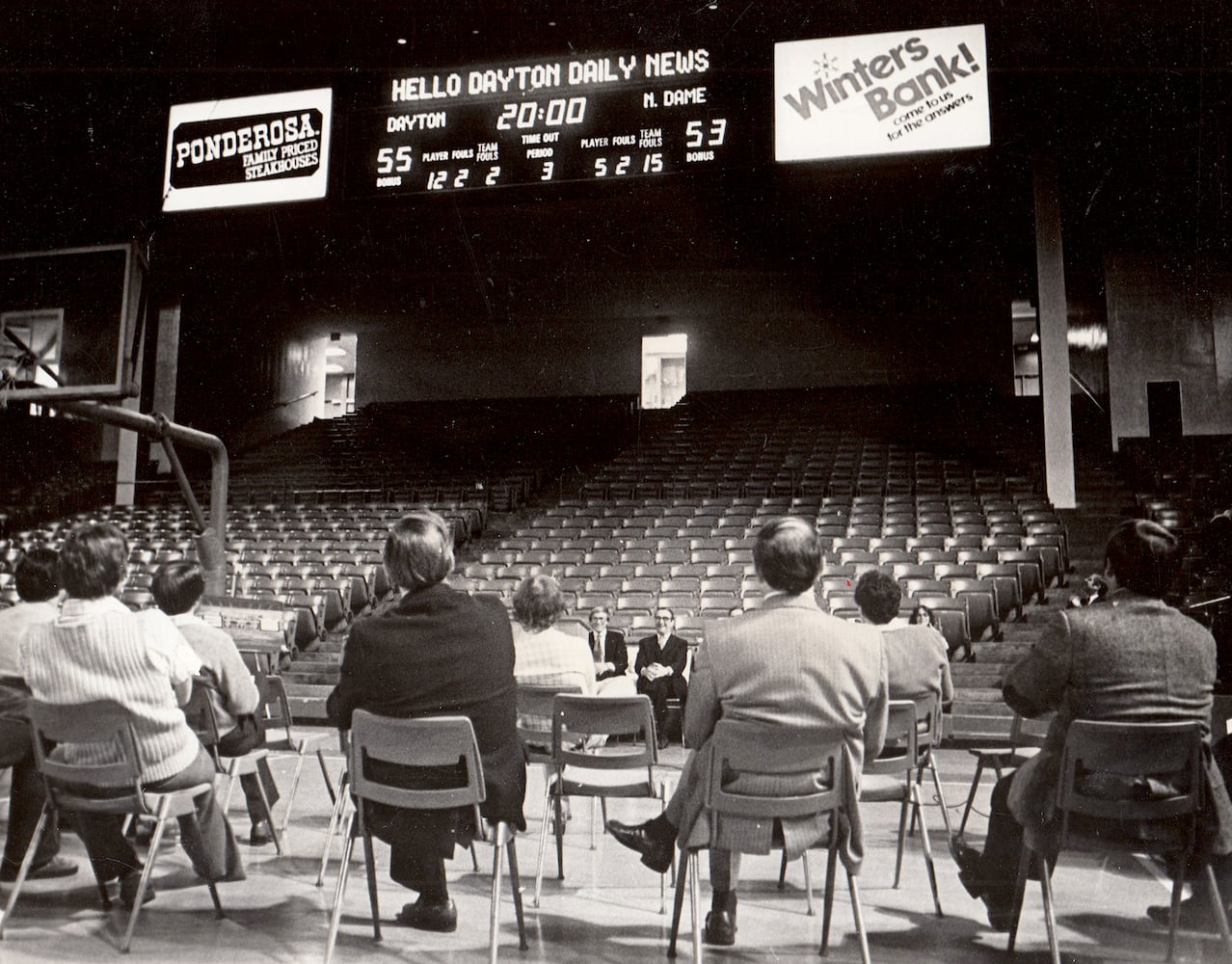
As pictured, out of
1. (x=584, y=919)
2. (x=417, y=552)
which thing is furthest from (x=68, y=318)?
(x=584, y=919)

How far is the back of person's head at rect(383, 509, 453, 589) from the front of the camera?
2777 millimetres

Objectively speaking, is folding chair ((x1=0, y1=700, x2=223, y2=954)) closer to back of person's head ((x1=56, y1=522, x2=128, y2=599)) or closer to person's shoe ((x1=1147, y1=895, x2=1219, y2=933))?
back of person's head ((x1=56, y1=522, x2=128, y2=599))

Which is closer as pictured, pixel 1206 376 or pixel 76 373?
pixel 76 373

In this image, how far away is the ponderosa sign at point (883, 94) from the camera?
9758 millimetres

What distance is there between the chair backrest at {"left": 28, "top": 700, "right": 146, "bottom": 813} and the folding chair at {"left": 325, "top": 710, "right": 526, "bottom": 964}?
0.65 m

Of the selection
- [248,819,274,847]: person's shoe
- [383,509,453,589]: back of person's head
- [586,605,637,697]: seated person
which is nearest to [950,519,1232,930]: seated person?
[383,509,453,589]: back of person's head

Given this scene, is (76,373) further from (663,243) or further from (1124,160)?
(1124,160)

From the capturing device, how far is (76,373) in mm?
8266

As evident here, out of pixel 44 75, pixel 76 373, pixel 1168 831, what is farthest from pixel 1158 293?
pixel 44 75

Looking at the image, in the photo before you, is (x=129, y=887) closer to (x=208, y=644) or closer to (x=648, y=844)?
(x=208, y=644)

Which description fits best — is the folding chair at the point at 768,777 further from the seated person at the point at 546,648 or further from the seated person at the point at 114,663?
the seated person at the point at 114,663

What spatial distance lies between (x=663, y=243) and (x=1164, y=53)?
6314mm

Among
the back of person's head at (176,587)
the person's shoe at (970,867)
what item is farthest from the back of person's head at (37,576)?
the person's shoe at (970,867)

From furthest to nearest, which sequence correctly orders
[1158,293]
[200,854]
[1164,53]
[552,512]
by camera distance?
[1158,293], [552,512], [1164,53], [200,854]
